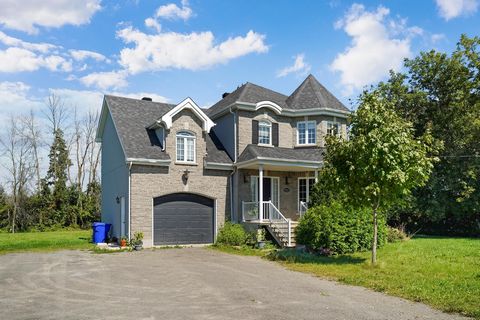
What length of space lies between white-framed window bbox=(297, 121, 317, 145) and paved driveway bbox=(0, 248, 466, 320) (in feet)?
34.9

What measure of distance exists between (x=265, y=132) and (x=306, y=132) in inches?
94.4

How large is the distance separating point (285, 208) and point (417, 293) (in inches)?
559

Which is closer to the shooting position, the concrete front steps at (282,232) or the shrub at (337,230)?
the shrub at (337,230)

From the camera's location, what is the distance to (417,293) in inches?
362

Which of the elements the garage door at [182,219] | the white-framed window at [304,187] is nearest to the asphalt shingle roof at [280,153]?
the white-framed window at [304,187]

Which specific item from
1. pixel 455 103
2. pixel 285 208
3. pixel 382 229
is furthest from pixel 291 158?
pixel 455 103

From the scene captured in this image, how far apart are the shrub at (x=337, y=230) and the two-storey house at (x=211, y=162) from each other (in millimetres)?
2708

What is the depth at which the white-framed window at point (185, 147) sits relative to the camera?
21266 mm

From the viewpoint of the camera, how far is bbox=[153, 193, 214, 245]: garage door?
2058cm

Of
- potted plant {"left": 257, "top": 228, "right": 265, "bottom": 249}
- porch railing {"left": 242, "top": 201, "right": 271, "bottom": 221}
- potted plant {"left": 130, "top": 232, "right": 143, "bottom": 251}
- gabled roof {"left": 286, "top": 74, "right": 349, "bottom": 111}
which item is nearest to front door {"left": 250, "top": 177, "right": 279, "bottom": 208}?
porch railing {"left": 242, "top": 201, "right": 271, "bottom": 221}

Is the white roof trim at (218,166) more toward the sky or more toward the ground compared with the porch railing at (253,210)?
more toward the sky

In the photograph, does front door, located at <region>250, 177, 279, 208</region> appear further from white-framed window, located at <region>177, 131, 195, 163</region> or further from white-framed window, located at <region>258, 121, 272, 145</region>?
white-framed window, located at <region>177, 131, 195, 163</region>

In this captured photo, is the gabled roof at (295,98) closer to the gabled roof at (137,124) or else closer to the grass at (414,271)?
the gabled roof at (137,124)

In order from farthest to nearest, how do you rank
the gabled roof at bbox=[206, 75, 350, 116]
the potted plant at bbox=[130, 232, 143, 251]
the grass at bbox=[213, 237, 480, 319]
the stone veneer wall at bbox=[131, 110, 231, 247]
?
the gabled roof at bbox=[206, 75, 350, 116], the stone veneer wall at bbox=[131, 110, 231, 247], the potted plant at bbox=[130, 232, 143, 251], the grass at bbox=[213, 237, 480, 319]
